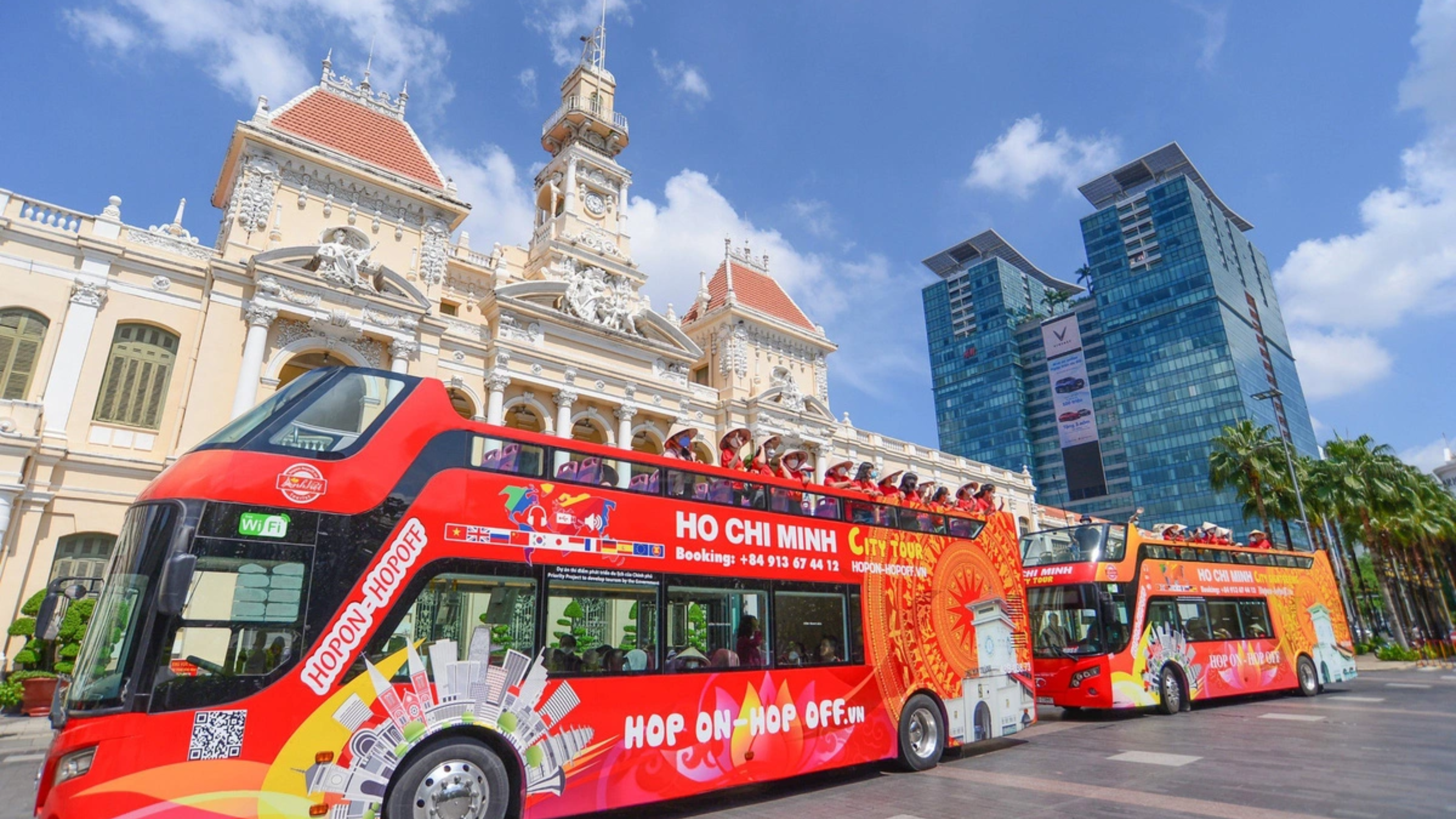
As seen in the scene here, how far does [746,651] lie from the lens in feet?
26.7

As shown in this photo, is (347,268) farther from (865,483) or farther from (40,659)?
(865,483)

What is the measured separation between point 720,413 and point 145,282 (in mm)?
20973

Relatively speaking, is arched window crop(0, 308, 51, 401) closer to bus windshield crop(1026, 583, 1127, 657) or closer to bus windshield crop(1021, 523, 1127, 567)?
bus windshield crop(1021, 523, 1127, 567)

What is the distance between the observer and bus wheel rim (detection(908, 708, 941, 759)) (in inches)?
390

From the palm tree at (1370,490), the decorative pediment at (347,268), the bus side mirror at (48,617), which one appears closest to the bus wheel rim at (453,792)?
the bus side mirror at (48,617)

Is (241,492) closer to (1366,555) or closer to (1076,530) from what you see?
(1076,530)

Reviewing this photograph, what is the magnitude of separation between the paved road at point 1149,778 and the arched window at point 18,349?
29.9 ft

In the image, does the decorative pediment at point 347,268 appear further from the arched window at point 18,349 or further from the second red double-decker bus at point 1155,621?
the second red double-decker bus at point 1155,621

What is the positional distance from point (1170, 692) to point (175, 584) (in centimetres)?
1725

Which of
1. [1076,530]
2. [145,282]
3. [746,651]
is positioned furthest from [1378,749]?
[145,282]

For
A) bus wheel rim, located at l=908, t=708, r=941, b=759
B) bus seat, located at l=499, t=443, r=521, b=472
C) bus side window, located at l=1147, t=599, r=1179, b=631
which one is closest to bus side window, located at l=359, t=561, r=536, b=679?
bus seat, located at l=499, t=443, r=521, b=472

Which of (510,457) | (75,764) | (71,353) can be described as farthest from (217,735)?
(71,353)

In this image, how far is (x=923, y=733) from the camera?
33.2 ft

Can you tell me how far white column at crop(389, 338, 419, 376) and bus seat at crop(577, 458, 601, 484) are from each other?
684 inches
